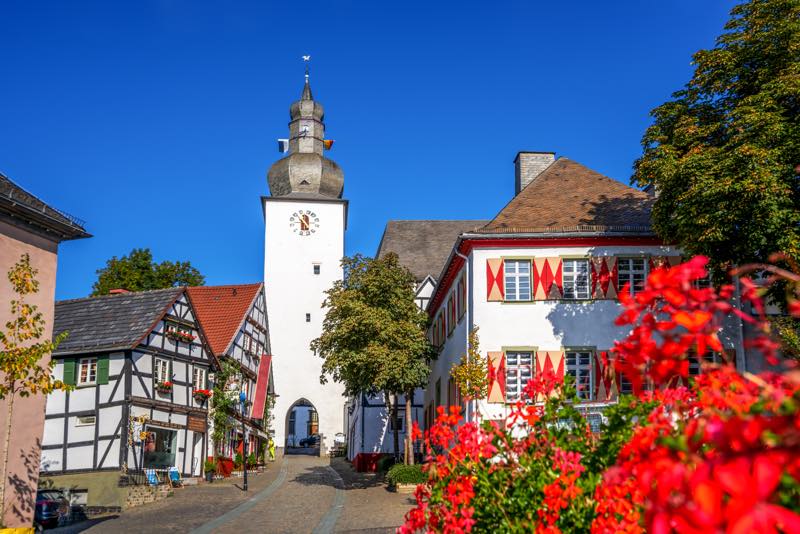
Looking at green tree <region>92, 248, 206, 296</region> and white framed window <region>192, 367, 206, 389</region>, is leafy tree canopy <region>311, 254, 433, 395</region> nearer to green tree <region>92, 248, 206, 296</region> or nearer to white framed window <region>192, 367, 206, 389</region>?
white framed window <region>192, 367, 206, 389</region>

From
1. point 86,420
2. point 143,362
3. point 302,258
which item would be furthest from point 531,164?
point 302,258

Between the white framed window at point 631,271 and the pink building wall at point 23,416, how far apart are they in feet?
45.0

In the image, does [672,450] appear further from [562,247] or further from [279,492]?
[279,492]

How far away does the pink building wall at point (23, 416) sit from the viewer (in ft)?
53.3

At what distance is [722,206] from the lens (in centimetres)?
1745

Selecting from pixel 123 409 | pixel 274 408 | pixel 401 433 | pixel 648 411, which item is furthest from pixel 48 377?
pixel 274 408

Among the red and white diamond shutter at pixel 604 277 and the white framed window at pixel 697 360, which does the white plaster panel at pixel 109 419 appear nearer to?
the red and white diamond shutter at pixel 604 277

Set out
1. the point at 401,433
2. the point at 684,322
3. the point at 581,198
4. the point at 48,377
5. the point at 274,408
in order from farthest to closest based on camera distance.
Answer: the point at 274,408
the point at 401,433
the point at 581,198
the point at 48,377
the point at 684,322

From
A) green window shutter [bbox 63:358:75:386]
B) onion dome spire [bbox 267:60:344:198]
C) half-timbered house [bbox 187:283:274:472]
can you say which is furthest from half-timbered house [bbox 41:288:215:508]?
onion dome spire [bbox 267:60:344:198]

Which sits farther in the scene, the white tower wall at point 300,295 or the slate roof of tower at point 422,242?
the white tower wall at point 300,295

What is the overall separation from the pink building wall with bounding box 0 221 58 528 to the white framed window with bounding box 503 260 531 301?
1106cm

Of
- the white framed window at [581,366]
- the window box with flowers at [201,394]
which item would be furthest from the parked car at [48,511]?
the white framed window at [581,366]

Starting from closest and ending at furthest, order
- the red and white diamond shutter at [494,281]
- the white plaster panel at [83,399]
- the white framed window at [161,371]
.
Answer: the red and white diamond shutter at [494,281]
the white plaster panel at [83,399]
the white framed window at [161,371]

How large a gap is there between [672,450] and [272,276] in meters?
51.5
